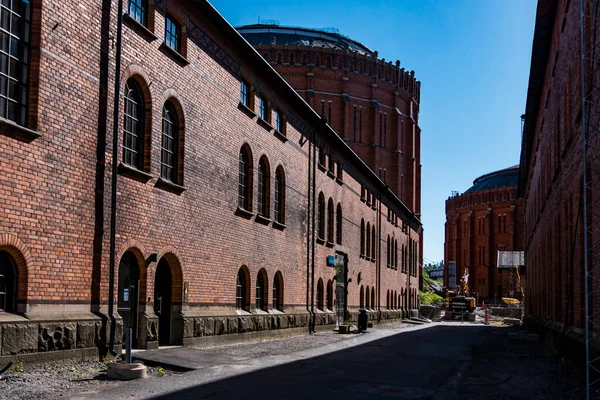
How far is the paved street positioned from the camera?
34.4ft

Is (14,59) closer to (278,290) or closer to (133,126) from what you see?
(133,126)

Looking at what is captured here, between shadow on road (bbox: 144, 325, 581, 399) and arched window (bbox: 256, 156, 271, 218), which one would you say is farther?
arched window (bbox: 256, 156, 271, 218)

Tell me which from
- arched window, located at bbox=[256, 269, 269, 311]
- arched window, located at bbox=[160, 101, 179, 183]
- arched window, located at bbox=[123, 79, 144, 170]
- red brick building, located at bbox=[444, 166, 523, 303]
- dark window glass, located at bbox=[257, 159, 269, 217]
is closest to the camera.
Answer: arched window, located at bbox=[123, 79, 144, 170]

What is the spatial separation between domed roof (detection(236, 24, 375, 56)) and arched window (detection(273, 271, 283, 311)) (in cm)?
4105

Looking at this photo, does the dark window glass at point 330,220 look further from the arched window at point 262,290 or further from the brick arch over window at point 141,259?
the brick arch over window at point 141,259

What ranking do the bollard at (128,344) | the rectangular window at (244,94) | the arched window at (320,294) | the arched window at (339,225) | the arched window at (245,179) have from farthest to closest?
the arched window at (339,225) < the arched window at (320,294) < the arched window at (245,179) < the rectangular window at (244,94) < the bollard at (128,344)

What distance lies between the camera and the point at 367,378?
42.2ft

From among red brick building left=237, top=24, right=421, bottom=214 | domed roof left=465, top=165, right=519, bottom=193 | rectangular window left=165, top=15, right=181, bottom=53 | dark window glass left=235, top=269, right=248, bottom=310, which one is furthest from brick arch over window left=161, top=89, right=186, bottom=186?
domed roof left=465, top=165, right=519, bottom=193

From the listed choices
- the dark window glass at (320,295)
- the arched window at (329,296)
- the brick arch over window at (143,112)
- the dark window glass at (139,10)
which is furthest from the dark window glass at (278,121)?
the brick arch over window at (143,112)

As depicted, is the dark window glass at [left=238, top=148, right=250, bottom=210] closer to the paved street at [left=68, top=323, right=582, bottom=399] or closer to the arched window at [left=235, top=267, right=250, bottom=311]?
the arched window at [left=235, top=267, right=250, bottom=311]

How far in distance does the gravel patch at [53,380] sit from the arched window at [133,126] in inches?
182

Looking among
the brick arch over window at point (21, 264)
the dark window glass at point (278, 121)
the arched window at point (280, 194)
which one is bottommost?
the brick arch over window at point (21, 264)

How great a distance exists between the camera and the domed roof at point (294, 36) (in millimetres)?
62625

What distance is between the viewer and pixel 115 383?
421 inches
